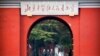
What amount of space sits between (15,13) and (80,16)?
239 centimetres

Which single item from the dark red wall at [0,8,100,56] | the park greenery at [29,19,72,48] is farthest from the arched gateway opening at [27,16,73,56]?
the dark red wall at [0,8,100,56]

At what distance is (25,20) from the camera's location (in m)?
18.1

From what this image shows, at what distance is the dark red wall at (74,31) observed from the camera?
17922 millimetres

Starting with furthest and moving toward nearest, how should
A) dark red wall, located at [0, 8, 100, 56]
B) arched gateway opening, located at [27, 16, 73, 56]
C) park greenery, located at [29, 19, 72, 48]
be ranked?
park greenery, located at [29, 19, 72, 48] → arched gateway opening, located at [27, 16, 73, 56] → dark red wall, located at [0, 8, 100, 56]

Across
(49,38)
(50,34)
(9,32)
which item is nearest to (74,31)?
(9,32)

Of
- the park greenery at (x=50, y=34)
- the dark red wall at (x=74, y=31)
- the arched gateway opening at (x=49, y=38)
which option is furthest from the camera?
the park greenery at (x=50, y=34)

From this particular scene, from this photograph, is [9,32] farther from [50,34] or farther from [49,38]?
[49,38]

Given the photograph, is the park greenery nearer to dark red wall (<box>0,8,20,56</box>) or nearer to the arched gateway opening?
the arched gateway opening

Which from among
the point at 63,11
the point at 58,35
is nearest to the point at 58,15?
the point at 63,11

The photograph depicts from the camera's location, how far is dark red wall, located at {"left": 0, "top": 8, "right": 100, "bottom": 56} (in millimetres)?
17922

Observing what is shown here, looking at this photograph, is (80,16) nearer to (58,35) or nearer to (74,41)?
(74,41)

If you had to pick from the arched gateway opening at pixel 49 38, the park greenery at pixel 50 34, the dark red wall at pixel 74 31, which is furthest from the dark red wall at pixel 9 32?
the park greenery at pixel 50 34

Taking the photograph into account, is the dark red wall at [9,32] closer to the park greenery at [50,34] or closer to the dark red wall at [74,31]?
the dark red wall at [74,31]

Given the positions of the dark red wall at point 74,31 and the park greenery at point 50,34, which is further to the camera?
the park greenery at point 50,34
